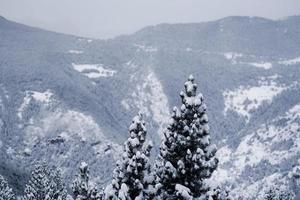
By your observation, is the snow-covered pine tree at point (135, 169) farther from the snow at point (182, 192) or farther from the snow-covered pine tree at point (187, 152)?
the snow at point (182, 192)

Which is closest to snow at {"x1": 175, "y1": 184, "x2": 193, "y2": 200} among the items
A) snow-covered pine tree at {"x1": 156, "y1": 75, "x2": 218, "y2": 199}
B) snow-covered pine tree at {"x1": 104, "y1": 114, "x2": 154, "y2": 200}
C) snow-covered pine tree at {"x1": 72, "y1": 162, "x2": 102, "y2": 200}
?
snow-covered pine tree at {"x1": 156, "y1": 75, "x2": 218, "y2": 199}

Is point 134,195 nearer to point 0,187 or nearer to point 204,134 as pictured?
point 204,134

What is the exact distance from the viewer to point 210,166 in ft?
93.5

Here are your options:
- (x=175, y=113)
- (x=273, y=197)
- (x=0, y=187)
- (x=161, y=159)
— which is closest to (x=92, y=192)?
(x=161, y=159)

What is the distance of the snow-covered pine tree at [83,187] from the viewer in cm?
3776

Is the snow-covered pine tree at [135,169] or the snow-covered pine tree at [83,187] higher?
the snow-covered pine tree at [135,169]

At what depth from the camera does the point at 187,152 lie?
28.2 meters

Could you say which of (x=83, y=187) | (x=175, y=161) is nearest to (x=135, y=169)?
(x=175, y=161)

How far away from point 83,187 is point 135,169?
11.5 m

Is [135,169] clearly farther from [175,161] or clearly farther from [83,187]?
[83,187]

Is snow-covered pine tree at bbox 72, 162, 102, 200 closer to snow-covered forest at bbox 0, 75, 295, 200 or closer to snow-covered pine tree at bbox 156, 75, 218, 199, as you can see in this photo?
snow-covered forest at bbox 0, 75, 295, 200

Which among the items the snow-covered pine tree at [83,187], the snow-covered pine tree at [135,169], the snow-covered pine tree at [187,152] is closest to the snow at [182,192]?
the snow-covered pine tree at [187,152]

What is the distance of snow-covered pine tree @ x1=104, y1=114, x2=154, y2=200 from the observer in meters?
27.1

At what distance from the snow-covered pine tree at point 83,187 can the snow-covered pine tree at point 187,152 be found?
9.64m
